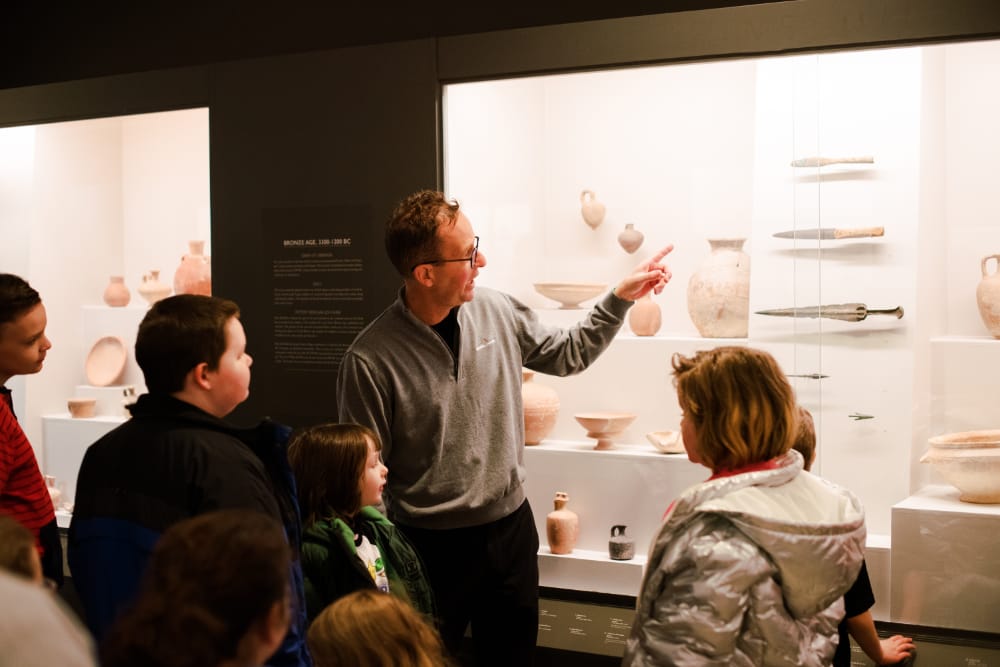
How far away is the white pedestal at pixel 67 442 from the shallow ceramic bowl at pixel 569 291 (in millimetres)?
2180

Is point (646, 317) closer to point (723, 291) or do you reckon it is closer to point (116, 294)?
point (723, 291)

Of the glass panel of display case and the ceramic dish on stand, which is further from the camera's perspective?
the ceramic dish on stand

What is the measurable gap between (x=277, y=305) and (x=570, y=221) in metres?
1.18

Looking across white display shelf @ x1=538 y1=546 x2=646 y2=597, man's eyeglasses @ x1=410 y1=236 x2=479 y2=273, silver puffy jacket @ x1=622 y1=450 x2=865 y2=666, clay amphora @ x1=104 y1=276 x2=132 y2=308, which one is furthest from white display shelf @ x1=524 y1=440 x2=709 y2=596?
clay amphora @ x1=104 y1=276 x2=132 y2=308

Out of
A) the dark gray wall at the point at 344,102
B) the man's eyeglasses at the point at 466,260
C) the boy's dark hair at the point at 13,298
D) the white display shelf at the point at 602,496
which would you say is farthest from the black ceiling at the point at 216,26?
the boy's dark hair at the point at 13,298

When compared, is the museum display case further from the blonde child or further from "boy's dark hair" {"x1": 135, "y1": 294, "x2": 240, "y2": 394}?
"boy's dark hair" {"x1": 135, "y1": 294, "x2": 240, "y2": 394}

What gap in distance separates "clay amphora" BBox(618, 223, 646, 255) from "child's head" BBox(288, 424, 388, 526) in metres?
1.76

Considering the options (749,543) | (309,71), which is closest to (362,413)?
(749,543)

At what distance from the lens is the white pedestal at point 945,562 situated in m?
3.21

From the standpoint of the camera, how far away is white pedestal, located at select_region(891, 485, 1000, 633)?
10.5 feet

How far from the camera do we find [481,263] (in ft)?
9.72

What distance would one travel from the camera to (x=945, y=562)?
10.7 ft

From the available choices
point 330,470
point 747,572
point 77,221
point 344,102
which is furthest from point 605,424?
point 77,221

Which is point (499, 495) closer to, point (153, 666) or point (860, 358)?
point (860, 358)
